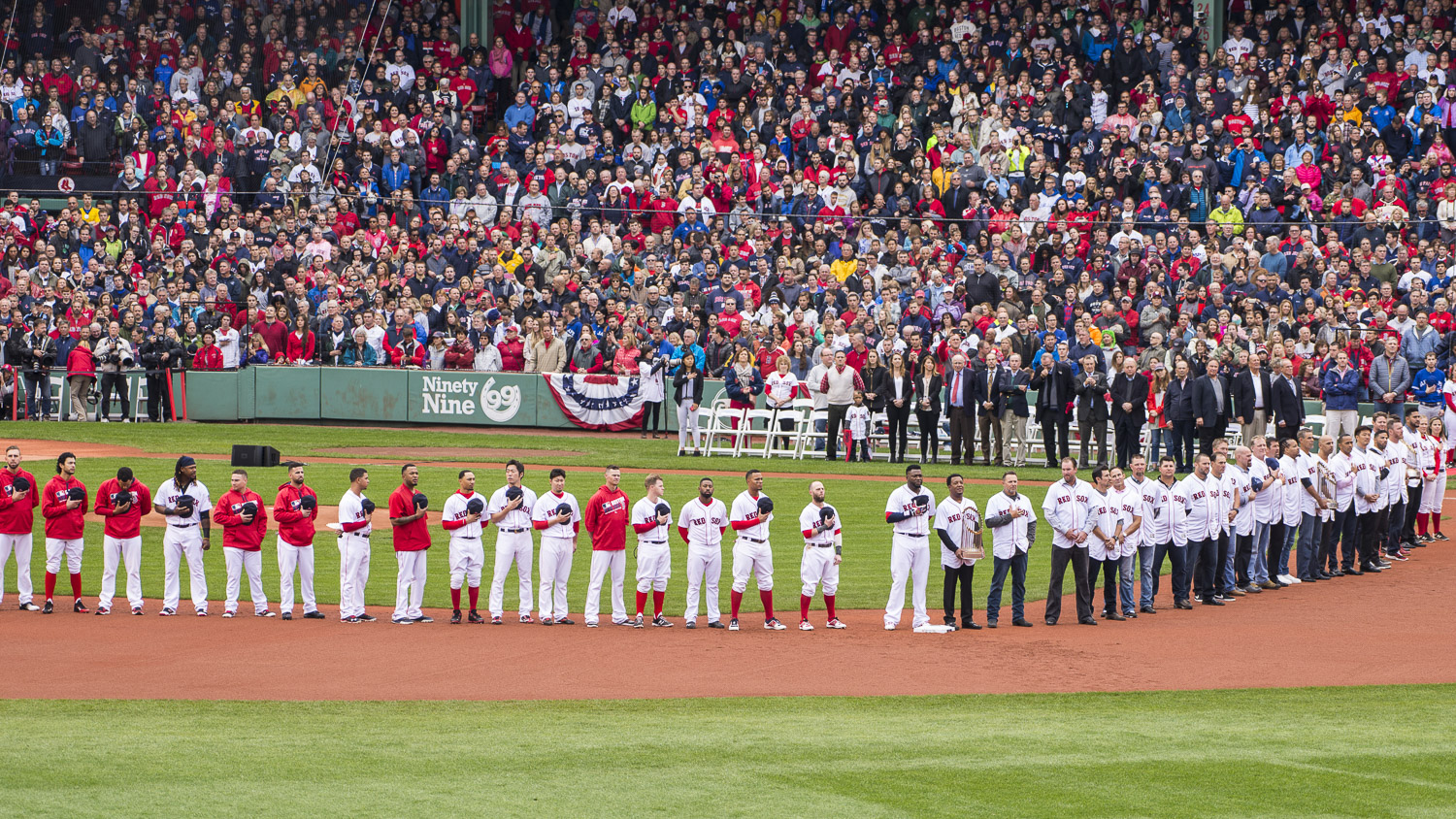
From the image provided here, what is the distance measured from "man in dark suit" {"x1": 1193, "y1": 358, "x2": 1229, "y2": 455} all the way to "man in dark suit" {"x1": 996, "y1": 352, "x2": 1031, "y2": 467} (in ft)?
9.19

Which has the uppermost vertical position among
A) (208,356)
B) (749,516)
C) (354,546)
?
(208,356)

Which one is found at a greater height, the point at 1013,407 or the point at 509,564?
the point at 1013,407

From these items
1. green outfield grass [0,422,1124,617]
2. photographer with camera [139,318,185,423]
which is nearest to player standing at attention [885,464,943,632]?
green outfield grass [0,422,1124,617]

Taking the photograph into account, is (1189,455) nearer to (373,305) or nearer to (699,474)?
(699,474)

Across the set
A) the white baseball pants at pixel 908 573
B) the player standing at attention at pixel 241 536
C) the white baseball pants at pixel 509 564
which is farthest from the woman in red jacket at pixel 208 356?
the white baseball pants at pixel 908 573

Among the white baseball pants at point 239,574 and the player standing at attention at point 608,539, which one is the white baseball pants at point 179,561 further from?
the player standing at attention at point 608,539

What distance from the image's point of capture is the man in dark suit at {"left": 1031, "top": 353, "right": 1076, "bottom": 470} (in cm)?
2502

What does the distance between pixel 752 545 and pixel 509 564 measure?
8.06 ft

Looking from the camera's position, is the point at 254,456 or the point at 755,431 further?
the point at 755,431

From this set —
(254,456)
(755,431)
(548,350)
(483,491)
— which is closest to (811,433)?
(755,431)

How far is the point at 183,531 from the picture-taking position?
16.4m

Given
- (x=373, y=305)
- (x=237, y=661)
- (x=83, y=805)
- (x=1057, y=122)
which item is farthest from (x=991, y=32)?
(x=83, y=805)

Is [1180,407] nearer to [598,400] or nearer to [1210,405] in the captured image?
[1210,405]

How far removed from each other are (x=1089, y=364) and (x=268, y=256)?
17.0 metres
